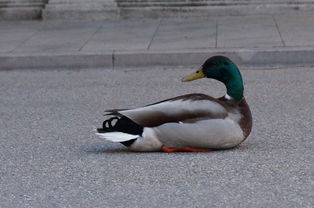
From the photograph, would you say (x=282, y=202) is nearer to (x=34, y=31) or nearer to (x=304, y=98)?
(x=304, y=98)

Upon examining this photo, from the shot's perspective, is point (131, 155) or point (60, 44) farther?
point (60, 44)

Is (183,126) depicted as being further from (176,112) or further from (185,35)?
(185,35)

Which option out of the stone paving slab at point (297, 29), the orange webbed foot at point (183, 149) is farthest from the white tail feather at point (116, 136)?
the stone paving slab at point (297, 29)

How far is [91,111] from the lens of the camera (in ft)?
32.4

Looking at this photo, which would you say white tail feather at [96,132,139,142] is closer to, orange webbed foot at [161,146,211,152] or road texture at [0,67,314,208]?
road texture at [0,67,314,208]

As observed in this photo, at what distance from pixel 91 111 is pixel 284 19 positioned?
18.7ft

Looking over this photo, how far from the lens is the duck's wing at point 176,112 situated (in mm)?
7582

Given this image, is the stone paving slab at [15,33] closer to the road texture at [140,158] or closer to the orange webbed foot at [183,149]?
the road texture at [140,158]

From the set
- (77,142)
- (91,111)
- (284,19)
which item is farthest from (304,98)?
(284,19)

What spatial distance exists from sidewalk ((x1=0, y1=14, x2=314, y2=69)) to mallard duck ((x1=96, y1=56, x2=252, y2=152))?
4.68m

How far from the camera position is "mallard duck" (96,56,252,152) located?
24.9 feet

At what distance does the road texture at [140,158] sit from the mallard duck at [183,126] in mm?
105

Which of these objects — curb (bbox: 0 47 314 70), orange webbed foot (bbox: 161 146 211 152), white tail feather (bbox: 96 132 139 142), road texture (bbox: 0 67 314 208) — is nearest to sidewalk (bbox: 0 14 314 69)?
curb (bbox: 0 47 314 70)

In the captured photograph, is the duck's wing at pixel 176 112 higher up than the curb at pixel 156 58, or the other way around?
the duck's wing at pixel 176 112
